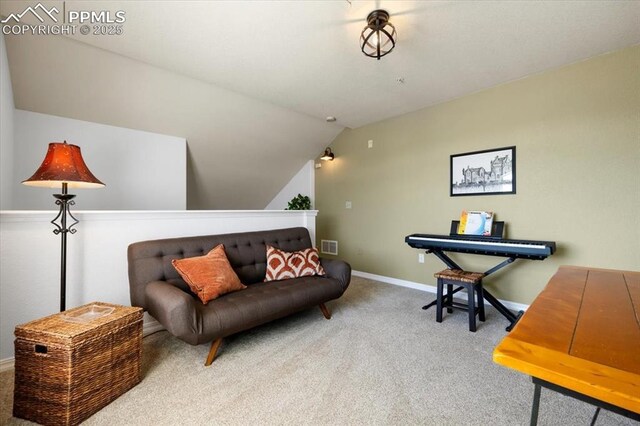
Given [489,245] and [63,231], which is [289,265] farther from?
[489,245]

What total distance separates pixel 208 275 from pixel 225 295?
209 mm

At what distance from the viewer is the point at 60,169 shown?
1686 mm

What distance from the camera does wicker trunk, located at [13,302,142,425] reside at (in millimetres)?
1311

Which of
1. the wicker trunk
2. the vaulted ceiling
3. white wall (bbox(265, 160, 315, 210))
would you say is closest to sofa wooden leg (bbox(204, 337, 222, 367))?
the wicker trunk

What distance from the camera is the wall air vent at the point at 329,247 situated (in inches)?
188

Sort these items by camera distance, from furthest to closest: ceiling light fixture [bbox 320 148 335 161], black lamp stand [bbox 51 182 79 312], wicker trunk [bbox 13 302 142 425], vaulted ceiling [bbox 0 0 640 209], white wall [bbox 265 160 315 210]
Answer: white wall [bbox 265 160 315 210], ceiling light fixture [bbox 320 148 335 161], vaulted ceiling [bbox 0 0 640 209], black lamp stand [bbox 51 182 79 312], wicker trunk [bbox 13 302 142 425]

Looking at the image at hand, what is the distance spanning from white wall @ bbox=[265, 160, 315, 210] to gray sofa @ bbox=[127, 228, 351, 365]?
7.76 ft

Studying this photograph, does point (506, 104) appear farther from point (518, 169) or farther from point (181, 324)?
point (181, 324)

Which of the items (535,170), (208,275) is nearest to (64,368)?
(208,275)

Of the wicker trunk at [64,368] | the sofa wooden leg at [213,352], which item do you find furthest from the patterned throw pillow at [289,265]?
the wicker trunk at [64,368]

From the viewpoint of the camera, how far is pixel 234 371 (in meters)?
1.77

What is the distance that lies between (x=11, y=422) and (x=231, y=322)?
1090 millimetres

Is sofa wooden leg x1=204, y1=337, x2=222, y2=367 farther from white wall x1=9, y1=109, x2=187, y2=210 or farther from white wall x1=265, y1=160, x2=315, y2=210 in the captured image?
white wall x1=265, y1=160, x2=315, y2=210

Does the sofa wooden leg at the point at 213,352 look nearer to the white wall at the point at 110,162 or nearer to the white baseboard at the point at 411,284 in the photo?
the white wall at the point at 110,162
